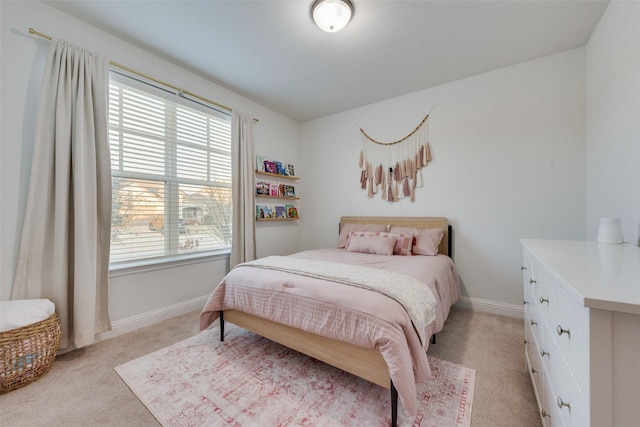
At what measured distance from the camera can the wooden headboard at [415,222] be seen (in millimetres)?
2832

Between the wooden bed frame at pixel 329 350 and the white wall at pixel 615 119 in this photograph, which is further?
the white wall at pixel 615 119

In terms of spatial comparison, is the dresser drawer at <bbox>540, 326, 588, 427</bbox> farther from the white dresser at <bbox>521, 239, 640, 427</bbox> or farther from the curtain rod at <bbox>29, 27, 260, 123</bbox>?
the curtain rod at <bbox>29, 27, 260, 123</bbox>

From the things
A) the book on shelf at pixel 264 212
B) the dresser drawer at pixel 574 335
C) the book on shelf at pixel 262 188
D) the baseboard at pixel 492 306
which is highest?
the book on shelf at pixel 262 188

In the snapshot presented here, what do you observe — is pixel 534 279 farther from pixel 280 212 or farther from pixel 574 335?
pixel 280 212

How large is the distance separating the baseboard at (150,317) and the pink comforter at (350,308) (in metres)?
0.77

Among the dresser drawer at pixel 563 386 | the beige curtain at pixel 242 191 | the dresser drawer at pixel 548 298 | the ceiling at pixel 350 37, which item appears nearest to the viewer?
the dresser drawer at pixel 563 386

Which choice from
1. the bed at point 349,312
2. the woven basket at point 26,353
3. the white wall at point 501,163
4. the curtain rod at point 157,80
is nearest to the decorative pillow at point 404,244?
the bed at point 349,312

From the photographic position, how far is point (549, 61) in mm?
2383

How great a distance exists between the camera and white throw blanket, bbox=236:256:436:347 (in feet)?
4.51

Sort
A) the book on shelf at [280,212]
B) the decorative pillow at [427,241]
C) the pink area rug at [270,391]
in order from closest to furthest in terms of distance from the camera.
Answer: the pink area rug at [270,391], the decorative pillow at [427,241], the book on shelf at [280,212]

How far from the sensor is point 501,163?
8.55 ft

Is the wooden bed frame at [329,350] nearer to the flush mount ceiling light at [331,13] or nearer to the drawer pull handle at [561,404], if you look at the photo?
the drawer pull handle at [561,404]

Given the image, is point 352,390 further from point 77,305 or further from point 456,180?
point 456,180

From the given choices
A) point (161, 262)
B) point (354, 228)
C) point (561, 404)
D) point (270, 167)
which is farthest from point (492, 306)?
point (161, 262)
